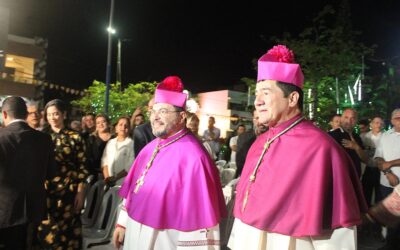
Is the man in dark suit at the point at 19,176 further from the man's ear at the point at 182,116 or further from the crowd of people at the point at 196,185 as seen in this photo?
the man's ear at the point at 182,116

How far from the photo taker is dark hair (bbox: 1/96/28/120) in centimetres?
440

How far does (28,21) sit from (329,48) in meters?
25.9

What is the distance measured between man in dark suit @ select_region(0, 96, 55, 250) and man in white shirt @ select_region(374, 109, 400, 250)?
531 centimetres

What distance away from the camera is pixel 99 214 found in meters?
7.33

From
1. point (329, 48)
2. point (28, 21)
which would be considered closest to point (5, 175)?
point (329, 48)

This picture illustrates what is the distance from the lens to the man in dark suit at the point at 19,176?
13.7 ft

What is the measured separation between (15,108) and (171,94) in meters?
1.73

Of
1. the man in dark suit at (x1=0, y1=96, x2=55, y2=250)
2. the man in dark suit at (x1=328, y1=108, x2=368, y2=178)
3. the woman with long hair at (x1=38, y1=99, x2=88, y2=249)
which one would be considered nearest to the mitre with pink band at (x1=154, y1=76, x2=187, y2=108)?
the man in dark suit at (x1=0, y1=96, x2=55, y2=250)

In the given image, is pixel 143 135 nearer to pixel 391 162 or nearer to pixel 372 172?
pixel 391 162

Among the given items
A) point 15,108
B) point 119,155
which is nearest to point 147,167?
point 15,108

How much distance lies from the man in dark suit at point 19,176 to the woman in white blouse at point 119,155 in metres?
2.55

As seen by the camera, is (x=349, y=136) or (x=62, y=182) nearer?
(x=62, y=182)

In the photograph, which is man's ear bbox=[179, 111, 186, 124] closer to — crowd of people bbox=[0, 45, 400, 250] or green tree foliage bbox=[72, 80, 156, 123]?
crowd of people bbox=[0, 45, 400, 250]

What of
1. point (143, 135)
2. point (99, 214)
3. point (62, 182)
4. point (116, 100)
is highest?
point (116, 100)
